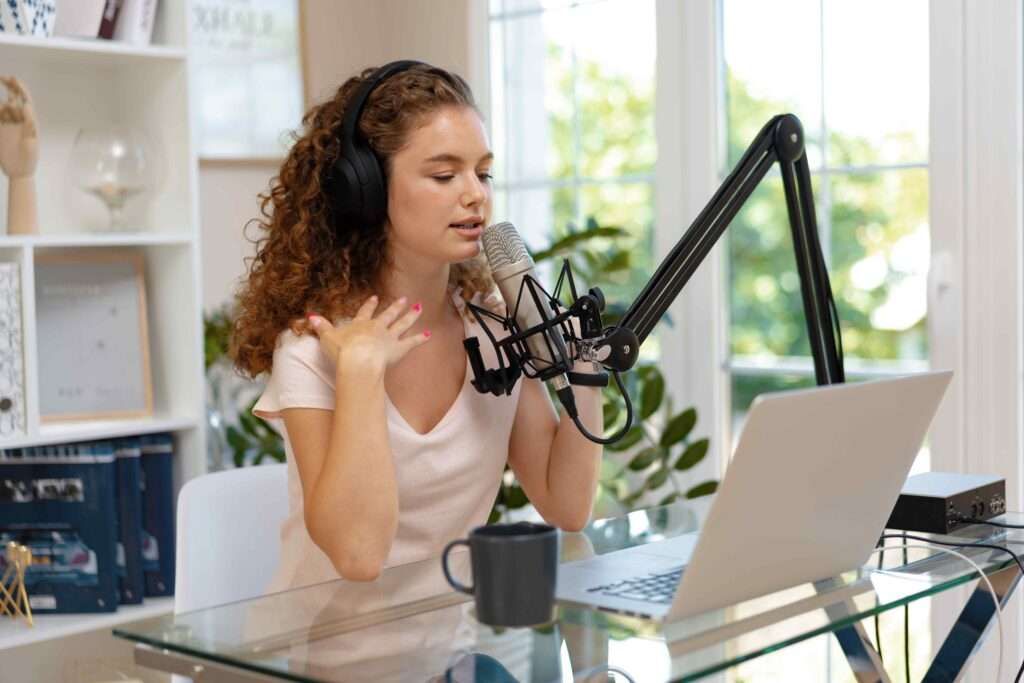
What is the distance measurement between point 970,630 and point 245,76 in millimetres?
2225

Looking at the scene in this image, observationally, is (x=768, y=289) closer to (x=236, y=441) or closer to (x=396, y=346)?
(x=236, y=441)

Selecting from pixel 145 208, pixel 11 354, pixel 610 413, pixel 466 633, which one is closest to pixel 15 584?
pixel 11 354

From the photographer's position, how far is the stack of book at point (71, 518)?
2504 mm

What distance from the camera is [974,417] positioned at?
2.49m

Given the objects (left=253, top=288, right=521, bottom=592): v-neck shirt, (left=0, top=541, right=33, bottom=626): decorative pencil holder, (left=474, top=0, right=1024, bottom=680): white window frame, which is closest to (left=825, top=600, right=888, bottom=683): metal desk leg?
(left=253, top=288, right=521, bottom=592): v-neck shirt

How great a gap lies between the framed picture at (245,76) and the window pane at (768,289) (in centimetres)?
604

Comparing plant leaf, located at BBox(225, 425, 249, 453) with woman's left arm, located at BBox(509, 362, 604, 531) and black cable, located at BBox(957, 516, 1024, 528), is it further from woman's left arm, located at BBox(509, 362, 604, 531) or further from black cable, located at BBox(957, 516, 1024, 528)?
black cable, located at BBox(957, 516, 1024, 528)

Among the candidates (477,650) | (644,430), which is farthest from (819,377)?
(644,430)

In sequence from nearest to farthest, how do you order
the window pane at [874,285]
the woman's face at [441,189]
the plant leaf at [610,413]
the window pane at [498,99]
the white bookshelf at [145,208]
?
the woman's face at [441,189] → the white bookshelf at [145,208] → the plant leaf at [610,413] → the window pane at [498,99] → the window pane at [874,285]

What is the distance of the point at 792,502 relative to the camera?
1236 mm

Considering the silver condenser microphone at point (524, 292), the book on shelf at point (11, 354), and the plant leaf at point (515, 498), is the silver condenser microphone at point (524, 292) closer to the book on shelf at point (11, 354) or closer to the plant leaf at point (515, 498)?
the book on shelf at point (11, 354)

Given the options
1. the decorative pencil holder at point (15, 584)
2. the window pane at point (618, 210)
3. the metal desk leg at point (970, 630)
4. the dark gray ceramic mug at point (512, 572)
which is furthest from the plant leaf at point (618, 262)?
the dark gray ceramic mug at point (512, 572)

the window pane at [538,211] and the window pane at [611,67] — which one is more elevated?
the window pane at [611,67]

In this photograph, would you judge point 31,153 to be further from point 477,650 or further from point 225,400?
point 477,650
